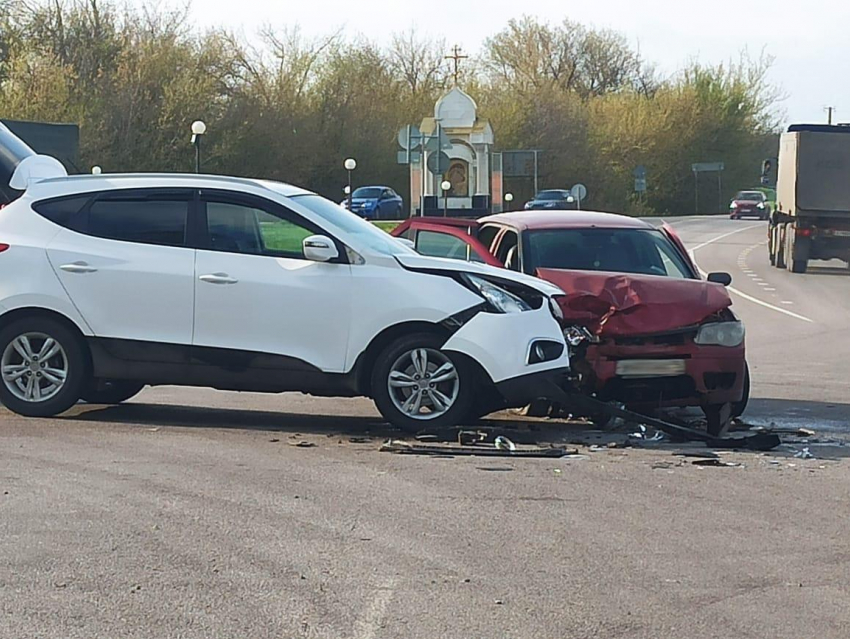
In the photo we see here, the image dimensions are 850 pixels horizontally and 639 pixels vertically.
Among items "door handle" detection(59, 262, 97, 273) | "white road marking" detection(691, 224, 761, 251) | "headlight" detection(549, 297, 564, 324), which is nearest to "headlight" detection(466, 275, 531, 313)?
"headlight" detection(549, 297, 564, 324)

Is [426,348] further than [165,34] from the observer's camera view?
No

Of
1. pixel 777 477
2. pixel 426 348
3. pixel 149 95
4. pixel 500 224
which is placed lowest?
pixel 777 477

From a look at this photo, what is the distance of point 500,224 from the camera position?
11.4 metres

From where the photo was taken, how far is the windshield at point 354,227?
9.42 m

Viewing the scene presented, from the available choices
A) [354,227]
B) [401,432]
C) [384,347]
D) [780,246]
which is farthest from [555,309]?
[780,246]

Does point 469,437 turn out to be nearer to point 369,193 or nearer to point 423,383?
point 423,383

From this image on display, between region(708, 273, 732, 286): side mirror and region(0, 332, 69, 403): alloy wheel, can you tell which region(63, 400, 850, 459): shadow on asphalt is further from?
region(708, 273, 732, 286): side mirror

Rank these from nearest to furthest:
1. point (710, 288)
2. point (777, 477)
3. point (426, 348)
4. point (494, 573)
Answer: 1. point (494, 573)
2. point (777, 477)
3. point (426, 348)
4. point (710, 288)

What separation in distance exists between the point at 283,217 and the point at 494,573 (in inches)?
173

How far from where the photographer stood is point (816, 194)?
3225 cm

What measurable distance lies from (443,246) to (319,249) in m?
2.33

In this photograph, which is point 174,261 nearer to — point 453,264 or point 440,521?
point 453,264

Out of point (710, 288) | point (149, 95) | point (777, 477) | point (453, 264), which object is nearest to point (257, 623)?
point (777, 477)

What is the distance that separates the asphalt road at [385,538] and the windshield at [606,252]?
188 centimetres
